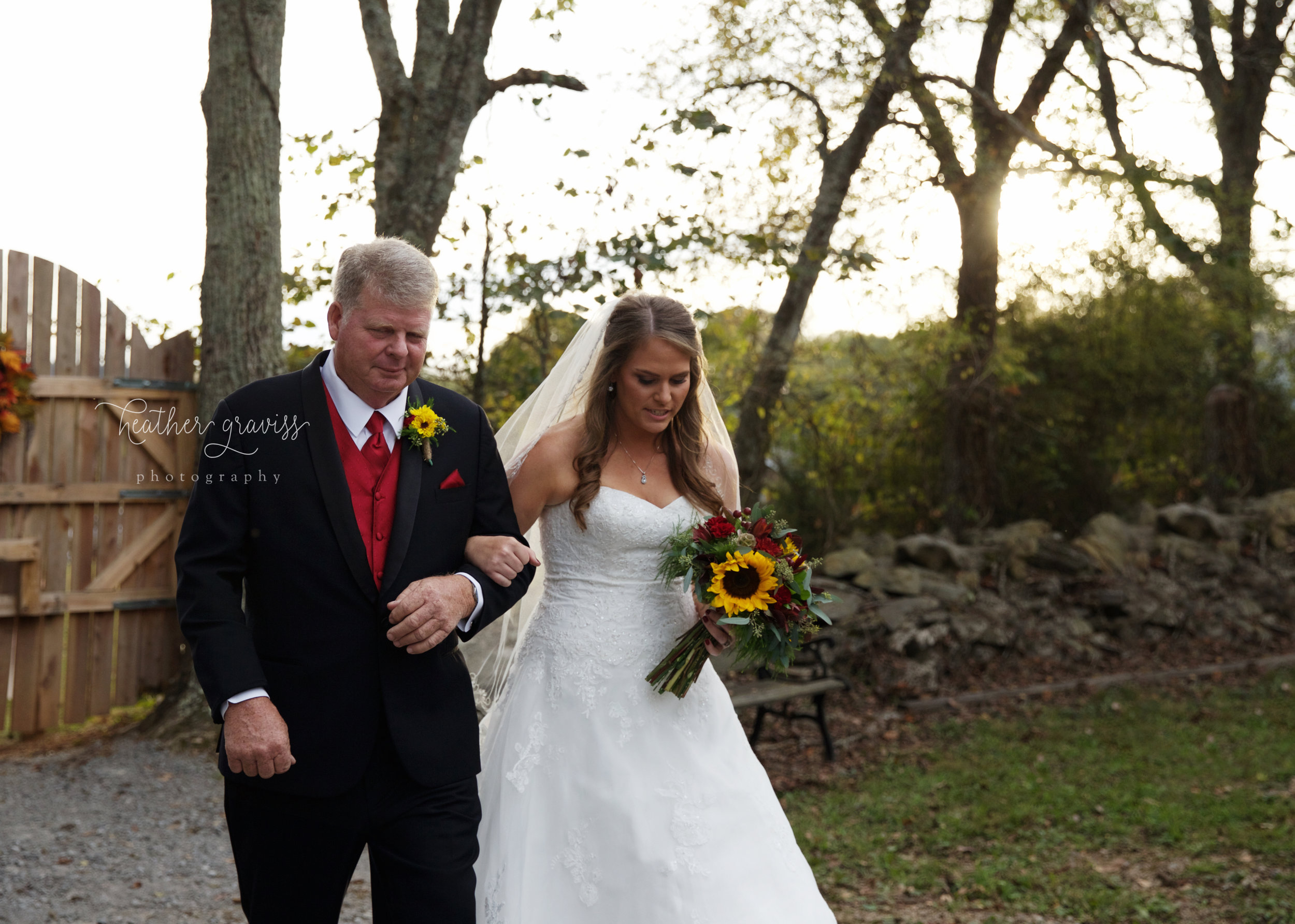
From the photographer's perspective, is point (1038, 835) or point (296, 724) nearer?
point (296, 724)

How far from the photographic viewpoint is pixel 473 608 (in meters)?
2.62

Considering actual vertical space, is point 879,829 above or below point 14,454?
below

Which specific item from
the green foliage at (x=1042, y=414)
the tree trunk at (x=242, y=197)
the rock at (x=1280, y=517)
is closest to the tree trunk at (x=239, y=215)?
the tree trunk at (x=242, y=197)

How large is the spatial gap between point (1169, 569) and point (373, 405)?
33.4 feet

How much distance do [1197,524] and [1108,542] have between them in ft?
4.75

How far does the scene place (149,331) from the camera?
307 inches

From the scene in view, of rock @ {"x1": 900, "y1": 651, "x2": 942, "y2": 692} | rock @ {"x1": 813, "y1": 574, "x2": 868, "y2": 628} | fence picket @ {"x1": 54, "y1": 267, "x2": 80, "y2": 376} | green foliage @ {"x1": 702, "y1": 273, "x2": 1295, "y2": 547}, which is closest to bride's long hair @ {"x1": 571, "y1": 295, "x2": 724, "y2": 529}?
fence picket @ {"x1": 54, "y1": 267, "x2": 80, "y2": 376}

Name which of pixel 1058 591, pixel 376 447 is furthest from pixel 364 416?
pixel 1058 591

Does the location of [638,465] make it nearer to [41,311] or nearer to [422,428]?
[422,428]

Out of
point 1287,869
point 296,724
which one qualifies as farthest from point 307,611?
point 1287,869

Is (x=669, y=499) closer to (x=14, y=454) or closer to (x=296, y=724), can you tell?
(x=296, y=724)

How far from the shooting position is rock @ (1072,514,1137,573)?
10.6 metres

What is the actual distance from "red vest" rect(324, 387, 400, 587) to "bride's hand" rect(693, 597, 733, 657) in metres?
1.06

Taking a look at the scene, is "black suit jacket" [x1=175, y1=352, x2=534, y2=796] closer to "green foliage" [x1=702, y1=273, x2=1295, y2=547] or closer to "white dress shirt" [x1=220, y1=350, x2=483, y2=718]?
"white dress shirt" [x1=220, y1=350, x2=483, y2=718]
